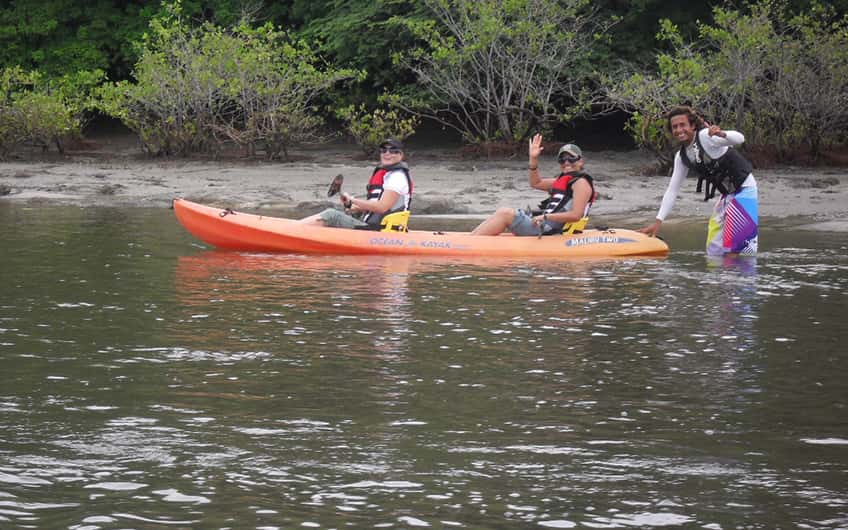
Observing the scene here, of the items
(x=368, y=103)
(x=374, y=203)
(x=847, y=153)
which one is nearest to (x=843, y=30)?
(x=847, y=153)

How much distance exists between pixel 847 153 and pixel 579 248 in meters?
A: 11.4

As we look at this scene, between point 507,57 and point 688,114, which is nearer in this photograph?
point 688,114

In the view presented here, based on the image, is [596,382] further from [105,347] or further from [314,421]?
[105,347]

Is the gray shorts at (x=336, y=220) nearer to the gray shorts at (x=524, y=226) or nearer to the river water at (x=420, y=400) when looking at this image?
the gray shorts at (x=524, y=226)

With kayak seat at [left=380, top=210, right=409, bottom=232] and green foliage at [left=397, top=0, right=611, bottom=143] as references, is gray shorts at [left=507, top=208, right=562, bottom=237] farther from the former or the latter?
green foliage at [left=397, top=0, right=611, bottom=143]

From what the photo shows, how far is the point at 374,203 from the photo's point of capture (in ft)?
42.7

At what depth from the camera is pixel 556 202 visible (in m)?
13.1

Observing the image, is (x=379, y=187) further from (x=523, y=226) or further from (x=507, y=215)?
(x=523, y=226)

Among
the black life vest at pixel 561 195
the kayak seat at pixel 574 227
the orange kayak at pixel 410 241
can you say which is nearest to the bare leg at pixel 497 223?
the orange kayak at pixel 410 241

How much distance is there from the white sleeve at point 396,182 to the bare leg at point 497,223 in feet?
2.87

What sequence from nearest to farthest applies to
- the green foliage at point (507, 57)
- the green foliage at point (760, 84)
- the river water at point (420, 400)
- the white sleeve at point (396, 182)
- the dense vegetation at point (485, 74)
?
1. the river water at point (420, 400)
2. the white sleeve at point (396, 182)
3. the green foliage at point (760, 84)
4. the dense vegetation at point (485, 74)
5. the green foliage at point (507, 57)

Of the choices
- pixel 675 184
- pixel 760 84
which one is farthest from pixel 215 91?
pixel 675 184

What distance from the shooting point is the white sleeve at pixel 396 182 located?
12.9 meters

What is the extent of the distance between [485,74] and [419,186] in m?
5.33
